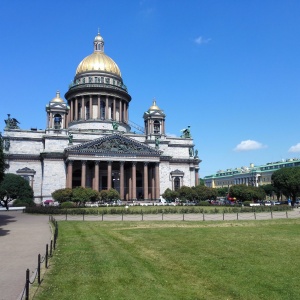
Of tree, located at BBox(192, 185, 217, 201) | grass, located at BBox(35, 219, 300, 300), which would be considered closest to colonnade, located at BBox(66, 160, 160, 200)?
tree, located at BBox(192, 185, 217, 201)

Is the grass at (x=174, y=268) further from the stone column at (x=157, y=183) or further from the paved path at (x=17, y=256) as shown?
the stone column at (x=157, y=183)

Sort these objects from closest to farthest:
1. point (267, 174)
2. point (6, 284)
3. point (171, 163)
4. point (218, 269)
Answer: point (6, 284), point (218, 269), point (171, 163), point (267, 174)

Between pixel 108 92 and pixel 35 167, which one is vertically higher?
pixel 108 92

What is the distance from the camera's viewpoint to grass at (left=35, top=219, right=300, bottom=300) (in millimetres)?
11844

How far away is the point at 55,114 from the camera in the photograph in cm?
8775

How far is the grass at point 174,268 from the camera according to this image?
11.8m

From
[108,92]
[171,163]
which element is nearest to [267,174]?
[171,163]

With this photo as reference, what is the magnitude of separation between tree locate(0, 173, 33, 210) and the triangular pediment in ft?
43.5

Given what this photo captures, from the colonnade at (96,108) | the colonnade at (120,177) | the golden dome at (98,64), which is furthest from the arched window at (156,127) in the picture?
the golden dome at (98,64)

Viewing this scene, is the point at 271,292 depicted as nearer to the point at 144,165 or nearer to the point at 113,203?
the point at 113,203

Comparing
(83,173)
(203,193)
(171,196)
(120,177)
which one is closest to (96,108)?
(83,173)

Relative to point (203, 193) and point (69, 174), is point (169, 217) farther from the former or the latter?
point (69, 174)

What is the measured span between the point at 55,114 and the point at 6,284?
7838cm

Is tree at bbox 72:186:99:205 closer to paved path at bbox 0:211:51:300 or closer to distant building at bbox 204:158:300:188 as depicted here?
paved path at bbox 0:211:51:300
